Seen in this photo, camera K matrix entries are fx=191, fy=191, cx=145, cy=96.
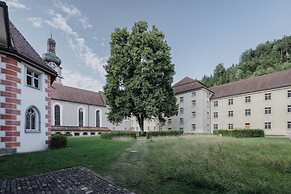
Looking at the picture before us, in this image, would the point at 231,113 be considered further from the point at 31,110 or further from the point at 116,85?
the point at 31,110

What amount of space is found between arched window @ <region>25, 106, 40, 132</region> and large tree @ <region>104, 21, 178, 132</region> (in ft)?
38.0

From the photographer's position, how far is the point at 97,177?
248 inches

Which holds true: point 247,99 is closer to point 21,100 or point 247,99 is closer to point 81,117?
point 81,117

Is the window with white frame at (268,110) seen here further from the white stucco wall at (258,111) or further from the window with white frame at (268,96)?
the window with white frame at (268,96)

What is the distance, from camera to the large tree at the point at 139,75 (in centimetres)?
2342

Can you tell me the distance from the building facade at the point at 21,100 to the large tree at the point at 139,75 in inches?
438

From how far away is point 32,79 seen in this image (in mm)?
12766

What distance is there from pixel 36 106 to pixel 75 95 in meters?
33.5

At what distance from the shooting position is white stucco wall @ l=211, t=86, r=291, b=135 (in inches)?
1230

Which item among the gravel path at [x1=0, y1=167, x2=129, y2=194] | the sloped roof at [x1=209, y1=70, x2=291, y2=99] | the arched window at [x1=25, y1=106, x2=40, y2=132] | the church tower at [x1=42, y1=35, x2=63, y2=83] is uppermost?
the church tower at [x1=42, y1=35, x2=63, y2=83]

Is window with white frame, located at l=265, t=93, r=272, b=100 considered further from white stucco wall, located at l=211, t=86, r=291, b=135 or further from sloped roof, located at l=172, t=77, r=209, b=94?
sloped roof, located at l=172, t=77, r=209, b=94

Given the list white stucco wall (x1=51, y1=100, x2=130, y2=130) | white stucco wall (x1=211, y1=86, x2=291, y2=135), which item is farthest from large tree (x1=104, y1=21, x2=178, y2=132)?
white stucco wall (x1=211, y1=86, x2=291, y2=135)

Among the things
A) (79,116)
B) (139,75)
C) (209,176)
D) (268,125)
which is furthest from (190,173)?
(79,116)

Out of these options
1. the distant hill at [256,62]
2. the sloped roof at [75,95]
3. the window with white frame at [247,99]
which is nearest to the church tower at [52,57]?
the sloped roof at [75,95]
